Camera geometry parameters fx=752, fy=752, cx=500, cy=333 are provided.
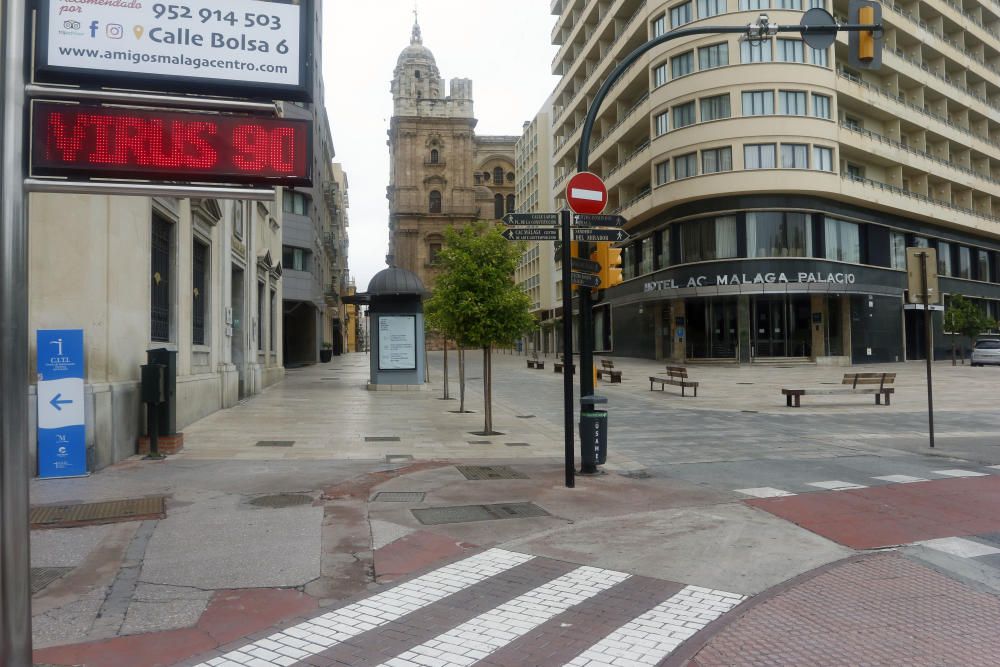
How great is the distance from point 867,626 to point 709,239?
128 ft

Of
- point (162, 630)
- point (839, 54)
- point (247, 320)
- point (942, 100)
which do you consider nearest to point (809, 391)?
point (247, 320)

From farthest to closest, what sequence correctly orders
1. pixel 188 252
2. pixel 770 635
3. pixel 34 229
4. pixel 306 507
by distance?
pixel 188 252 < pixel 34 229 < pixel 306 507 < pixel 770 635

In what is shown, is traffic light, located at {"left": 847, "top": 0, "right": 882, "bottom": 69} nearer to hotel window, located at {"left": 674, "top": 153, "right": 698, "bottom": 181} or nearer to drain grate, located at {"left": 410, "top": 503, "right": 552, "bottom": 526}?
drain grate, located at {"left": 410, "top": 503, "right": 552, "bottom": 526}

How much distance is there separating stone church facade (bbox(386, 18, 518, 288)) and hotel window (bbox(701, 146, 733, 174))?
61110 mm

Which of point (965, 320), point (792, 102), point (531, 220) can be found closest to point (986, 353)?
point (965, 320)

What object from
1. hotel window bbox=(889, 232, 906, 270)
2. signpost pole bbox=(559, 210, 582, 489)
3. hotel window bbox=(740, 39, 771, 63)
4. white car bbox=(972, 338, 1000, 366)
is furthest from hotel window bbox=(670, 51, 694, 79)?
signpost pole bbox=(559, 210, 582, 489)

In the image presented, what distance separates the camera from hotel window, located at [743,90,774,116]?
130 feet

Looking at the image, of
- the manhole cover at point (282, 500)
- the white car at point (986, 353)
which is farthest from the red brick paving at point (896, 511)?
the white car at point (986, 353)

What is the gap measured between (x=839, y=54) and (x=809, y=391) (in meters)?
27.8

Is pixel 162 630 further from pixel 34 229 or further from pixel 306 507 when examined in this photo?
pixel 34 229

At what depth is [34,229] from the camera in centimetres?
931

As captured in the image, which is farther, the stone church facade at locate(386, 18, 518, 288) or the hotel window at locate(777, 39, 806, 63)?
the stone church facade at locate(386, 18, 518, 288)

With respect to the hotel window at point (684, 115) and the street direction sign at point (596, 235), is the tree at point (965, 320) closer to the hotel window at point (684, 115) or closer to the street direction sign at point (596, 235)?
the hotel window at point (684, 115)

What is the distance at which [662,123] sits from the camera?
43531 mm
